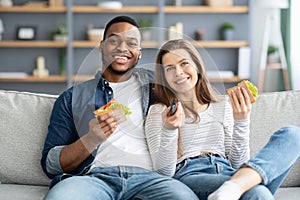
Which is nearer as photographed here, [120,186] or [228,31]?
[120,186]

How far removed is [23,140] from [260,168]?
0.99m

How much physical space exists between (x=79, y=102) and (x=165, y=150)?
0.38 m

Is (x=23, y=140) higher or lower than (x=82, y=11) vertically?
lower

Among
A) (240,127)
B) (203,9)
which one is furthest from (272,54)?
(240,127)

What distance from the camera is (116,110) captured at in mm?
2266

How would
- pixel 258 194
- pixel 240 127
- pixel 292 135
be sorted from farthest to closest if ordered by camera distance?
1. pixel 240 127
2. pixel 292 135
3. pixel 258 194

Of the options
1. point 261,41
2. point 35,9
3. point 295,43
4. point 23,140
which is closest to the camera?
point 23,140

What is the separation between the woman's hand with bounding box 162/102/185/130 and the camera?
2.23 m

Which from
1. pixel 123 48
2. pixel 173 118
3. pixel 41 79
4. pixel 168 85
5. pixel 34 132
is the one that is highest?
pixel 123 48

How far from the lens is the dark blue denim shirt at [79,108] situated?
7.55 feet

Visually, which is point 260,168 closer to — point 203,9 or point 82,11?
point 203,9

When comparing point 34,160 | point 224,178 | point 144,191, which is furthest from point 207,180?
point 34,160

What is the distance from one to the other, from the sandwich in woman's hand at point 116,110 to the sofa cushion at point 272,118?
0.56 m

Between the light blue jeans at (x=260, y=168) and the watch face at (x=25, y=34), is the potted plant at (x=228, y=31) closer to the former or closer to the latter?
the watch face at (x=25, y=34)
